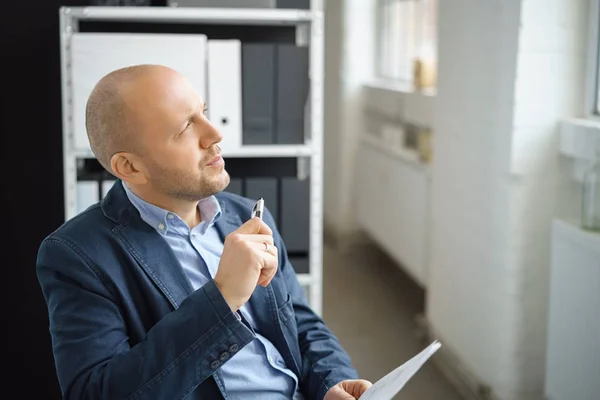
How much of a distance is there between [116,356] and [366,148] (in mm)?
4027

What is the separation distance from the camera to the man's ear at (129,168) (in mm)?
1290

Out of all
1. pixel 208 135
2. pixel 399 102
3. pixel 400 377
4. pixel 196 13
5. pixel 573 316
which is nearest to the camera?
pixel 400 377

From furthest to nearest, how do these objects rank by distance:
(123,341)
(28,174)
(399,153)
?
(399,153) → (28,174) → (123,341)

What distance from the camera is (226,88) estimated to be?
2270mm

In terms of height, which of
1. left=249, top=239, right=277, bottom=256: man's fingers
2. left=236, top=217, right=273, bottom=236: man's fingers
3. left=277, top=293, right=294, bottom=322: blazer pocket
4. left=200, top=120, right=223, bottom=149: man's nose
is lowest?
left=277, top=293, right=294, bottom=322: blazer pocket

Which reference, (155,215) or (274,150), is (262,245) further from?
(274,150)

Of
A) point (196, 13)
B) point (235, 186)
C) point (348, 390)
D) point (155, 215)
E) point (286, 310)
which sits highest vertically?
point (196, 13)

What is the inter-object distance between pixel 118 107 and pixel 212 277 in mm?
360

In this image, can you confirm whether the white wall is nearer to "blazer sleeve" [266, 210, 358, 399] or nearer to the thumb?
"blazer sleeve" [266, 210, 358, 399]

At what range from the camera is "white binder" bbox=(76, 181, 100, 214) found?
Result: 2.28 metres

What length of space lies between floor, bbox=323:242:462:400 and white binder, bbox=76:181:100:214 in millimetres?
1421

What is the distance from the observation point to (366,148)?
5055 mm

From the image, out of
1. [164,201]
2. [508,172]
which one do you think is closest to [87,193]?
[164,201]

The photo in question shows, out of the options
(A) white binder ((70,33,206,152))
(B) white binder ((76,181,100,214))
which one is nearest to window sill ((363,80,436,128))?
(A) white binder ((70,33,206,152))
